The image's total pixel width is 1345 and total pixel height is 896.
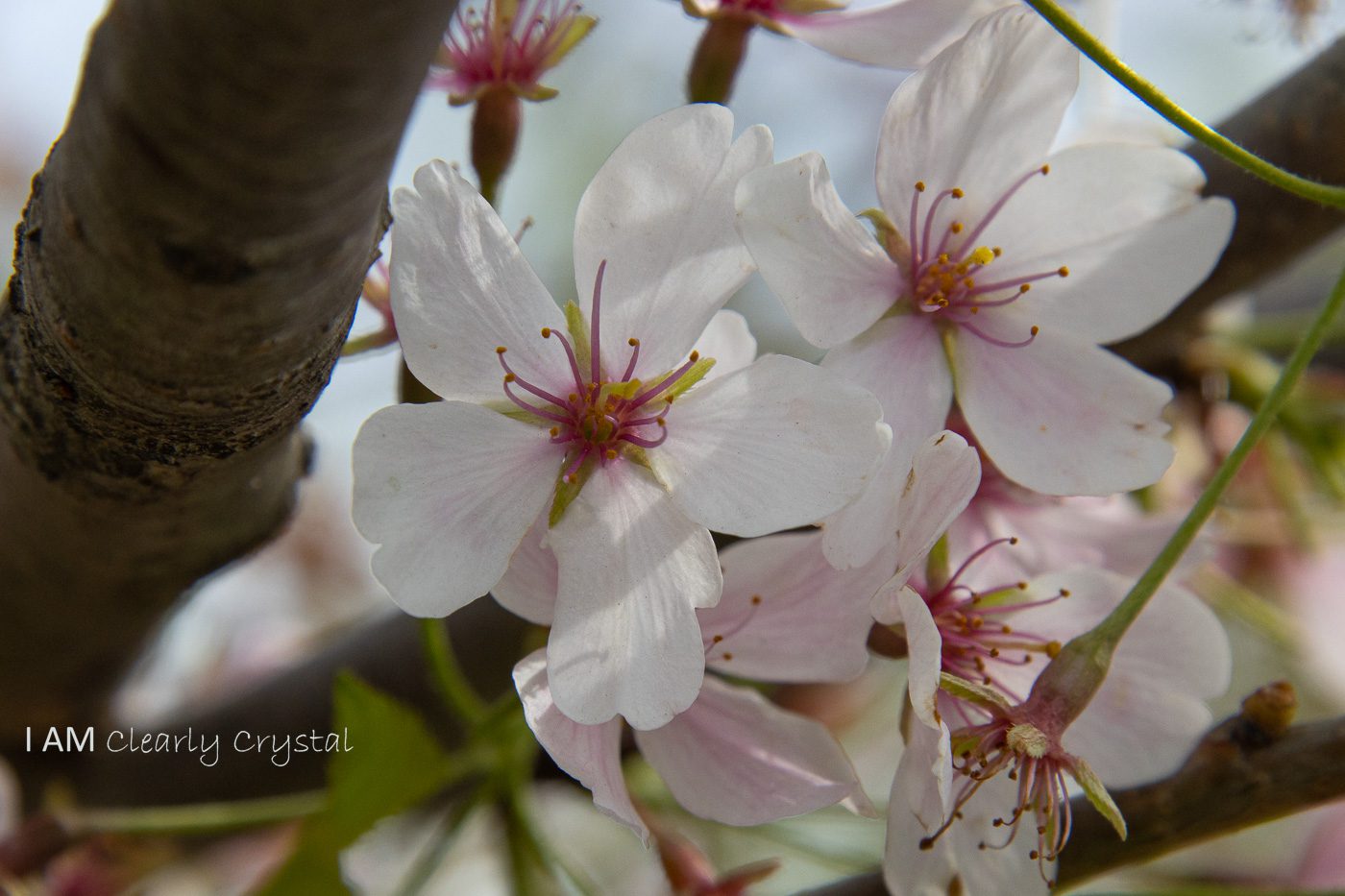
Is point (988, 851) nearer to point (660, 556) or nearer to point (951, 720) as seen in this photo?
point (951, 720)

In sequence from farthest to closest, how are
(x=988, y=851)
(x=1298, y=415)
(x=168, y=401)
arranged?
(x=1298, y=415) → (x=988, y=851) → (x=168, y=401)

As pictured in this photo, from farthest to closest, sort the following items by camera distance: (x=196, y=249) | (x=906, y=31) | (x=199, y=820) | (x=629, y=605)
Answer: (x=199, y=820) < (x=906, y=31) < (x=629, y=605) < (x=196, y=249)

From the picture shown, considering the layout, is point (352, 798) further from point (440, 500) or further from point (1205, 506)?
point (1205, 506)

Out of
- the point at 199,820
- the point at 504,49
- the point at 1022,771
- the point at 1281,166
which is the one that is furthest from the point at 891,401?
the point at 199,820

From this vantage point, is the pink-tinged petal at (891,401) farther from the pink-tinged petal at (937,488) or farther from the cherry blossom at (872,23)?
the cherry blossom at (872,23)

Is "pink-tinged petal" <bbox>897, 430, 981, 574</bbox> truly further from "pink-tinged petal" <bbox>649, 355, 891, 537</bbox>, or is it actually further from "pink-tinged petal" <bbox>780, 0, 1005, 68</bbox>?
"pink-tinged petal" <bbox>780, 0, 1005, 68</bbox>

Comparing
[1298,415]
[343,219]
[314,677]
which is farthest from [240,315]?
[1298,415]
